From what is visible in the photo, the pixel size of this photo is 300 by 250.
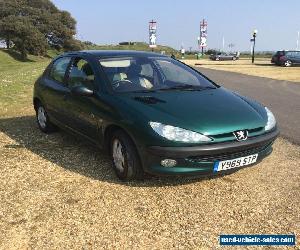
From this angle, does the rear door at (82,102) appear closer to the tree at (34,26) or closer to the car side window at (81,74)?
the car side window at (81,74)

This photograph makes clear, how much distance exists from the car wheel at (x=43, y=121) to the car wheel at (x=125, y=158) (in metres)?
2.54

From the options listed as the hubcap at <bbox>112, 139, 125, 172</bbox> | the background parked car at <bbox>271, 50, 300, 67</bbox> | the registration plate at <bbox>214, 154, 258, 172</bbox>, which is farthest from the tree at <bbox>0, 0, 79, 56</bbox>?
the registration plate at <bbox>214, 154, 258, 172</bbox>

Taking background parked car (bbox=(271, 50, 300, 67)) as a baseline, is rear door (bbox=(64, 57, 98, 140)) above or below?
above

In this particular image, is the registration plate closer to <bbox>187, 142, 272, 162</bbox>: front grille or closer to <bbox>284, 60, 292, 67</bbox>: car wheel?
<bbox>187, 142, 272, 162</bbox>: front grille

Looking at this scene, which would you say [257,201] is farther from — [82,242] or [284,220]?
[82,242]

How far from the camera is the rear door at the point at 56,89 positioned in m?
6.39

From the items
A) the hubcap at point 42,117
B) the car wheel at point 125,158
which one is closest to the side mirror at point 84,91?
the car wheel at point 125,158

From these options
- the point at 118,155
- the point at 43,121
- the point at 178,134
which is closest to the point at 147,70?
the point at 118,155

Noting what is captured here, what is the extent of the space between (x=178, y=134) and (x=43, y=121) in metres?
3.74

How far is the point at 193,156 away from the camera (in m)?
4.43

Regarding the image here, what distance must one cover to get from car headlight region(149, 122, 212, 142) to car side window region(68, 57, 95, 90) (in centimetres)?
150

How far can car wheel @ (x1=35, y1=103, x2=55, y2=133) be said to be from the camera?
730 centimetres

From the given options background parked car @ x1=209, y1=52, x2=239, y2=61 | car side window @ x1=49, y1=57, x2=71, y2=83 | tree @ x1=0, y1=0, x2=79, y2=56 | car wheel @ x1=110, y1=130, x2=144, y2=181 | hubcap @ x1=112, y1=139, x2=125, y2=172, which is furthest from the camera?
background parked car @ x1=209, y1=52, x2=239, y2=61

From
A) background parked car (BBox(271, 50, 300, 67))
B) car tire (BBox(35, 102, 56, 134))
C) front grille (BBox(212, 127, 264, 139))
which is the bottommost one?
background parked car (BBox(271, 50, 300, 67))
